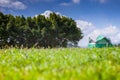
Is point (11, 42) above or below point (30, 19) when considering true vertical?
below

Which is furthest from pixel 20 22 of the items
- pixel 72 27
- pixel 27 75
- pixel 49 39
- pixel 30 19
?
pixel 27 75

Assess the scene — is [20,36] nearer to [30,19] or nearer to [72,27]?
[30,19]

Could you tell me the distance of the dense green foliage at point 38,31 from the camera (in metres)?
66.6

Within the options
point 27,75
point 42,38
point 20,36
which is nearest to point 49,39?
point 42,38

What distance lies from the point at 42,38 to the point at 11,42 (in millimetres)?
6509

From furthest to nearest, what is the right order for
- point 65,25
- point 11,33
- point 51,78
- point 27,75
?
1. point 65,25
2. point 11,33
3. point 27,75
4. point 51,78

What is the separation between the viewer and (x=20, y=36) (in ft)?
219

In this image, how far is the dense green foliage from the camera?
66625 millimetres

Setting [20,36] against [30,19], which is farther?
[30,19]

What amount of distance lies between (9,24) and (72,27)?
54.4ft

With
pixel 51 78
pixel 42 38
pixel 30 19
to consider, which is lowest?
pixel 51 78

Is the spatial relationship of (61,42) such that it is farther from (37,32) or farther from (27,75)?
(27,75)

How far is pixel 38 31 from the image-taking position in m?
68.7

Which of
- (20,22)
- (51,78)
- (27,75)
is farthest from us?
(20,22)
